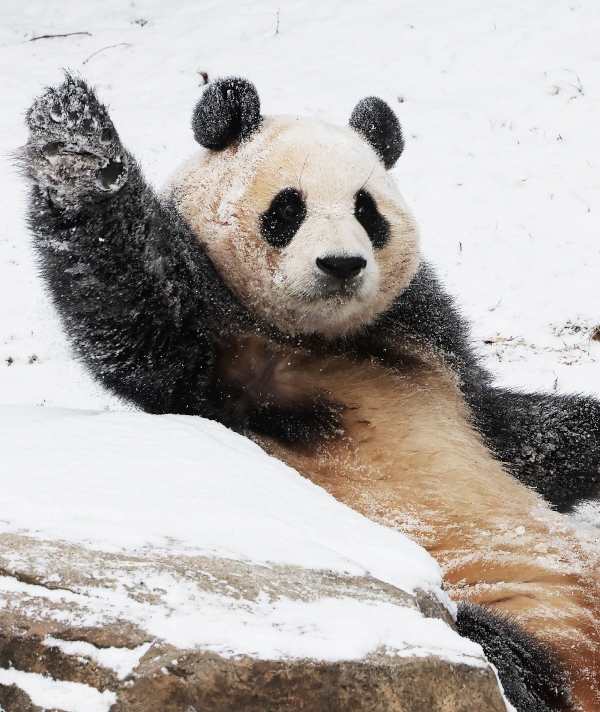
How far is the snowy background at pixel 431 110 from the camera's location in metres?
5.67

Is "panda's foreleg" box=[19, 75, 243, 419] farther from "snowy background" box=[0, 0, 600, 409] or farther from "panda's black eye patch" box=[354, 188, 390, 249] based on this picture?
"snowy background" box=[0, 0, 600, 409]

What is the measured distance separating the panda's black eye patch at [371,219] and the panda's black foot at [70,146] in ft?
→ 3.34

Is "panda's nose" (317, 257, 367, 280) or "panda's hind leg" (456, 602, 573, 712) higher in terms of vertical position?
"panda's nose" (317, 257, 367, 280)

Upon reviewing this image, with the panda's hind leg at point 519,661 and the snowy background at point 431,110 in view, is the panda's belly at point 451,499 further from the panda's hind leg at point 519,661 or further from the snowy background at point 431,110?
the snowy background at point 431,110

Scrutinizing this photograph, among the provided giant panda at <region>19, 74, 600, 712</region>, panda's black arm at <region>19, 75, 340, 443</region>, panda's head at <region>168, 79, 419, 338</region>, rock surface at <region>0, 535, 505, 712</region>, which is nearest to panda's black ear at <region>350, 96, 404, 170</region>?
giant panda at <region>19, 74, 600, 712</region>

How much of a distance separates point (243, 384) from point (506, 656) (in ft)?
4.29

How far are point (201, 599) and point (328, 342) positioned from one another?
70.4 inches

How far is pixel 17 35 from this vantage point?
10219mm

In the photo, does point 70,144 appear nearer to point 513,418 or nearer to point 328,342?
point 328,342

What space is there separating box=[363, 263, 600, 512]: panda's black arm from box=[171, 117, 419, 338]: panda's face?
0.18m

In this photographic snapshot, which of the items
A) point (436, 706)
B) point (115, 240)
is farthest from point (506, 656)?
point (115, 240)

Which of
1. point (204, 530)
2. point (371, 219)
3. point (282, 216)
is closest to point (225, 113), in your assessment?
point (282, 216)

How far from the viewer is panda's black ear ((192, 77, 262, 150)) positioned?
11.2ft

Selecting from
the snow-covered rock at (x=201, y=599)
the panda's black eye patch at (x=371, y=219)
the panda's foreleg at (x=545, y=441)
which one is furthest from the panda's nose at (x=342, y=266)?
the snow-covered rock at (x=201, y=599)
